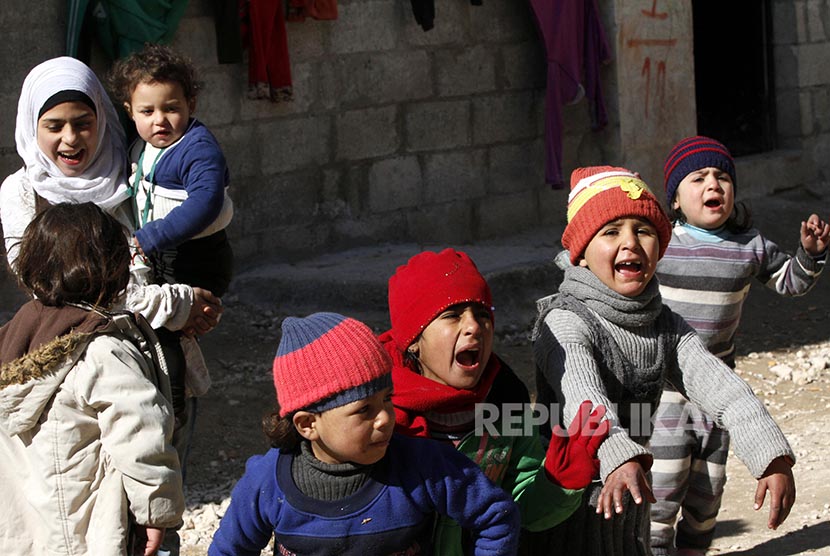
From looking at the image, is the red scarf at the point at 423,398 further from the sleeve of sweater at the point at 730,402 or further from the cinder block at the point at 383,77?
the cinder block at the point at 383,77

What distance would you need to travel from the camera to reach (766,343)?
700 cm

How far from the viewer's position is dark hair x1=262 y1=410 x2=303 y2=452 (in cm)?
257

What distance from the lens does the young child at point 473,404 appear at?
9.00 feet

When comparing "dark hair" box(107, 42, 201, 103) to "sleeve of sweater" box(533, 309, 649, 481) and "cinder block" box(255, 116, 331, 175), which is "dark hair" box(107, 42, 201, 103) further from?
"cinder block" box(255, 116, 331, 175)

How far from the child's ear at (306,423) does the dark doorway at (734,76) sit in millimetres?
8287

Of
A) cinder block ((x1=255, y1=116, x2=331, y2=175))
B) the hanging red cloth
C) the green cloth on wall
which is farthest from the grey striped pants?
cinder block ((x1=255, y1=116, x2=331, y2=175))

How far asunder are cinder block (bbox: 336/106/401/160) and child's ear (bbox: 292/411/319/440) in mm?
5314

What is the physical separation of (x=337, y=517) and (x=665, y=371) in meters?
1.09

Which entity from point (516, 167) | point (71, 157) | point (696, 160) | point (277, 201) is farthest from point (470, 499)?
point (516, 167)

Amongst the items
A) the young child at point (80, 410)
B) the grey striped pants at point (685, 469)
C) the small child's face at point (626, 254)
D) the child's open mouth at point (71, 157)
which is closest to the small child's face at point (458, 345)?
the small child's face at point (626, 254)

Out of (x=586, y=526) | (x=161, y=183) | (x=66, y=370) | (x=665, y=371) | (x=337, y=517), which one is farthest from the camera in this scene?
(x=161, y=183)

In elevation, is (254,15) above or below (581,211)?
above

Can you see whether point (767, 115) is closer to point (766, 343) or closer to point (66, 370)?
point (766, 343)

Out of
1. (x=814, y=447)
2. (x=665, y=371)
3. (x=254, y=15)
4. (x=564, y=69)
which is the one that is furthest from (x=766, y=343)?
(x=665, y=371)
